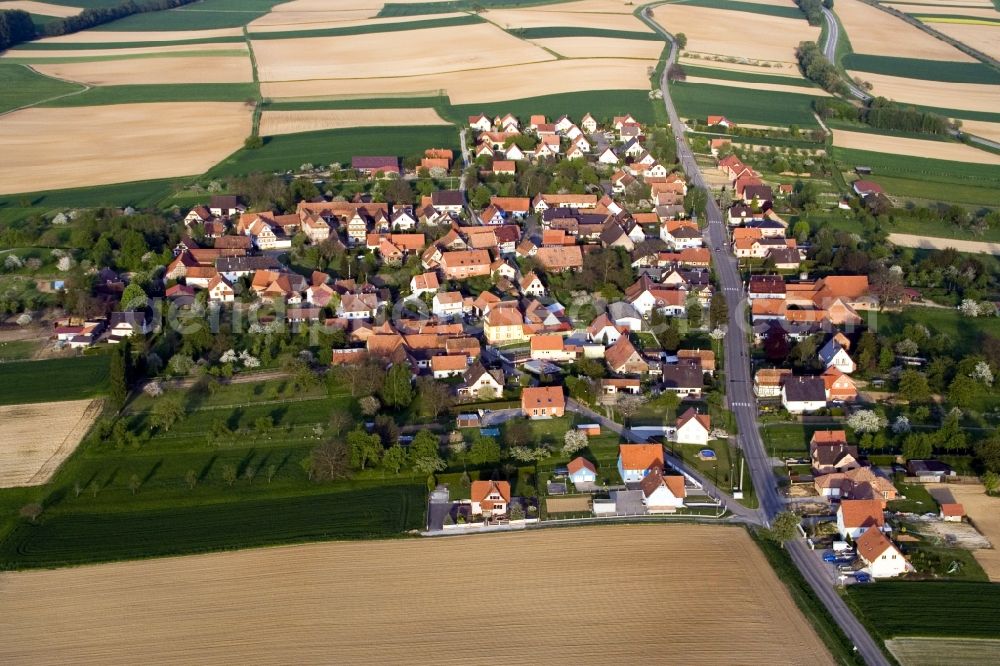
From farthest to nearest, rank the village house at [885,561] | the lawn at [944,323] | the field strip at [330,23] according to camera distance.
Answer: the field strip at [330,23] < the lawn at [944,323] < the village house at [885,561]

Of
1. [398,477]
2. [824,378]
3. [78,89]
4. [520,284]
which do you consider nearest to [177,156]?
[78,89]

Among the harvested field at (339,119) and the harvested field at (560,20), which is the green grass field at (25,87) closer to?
the harvested field at (339,119)

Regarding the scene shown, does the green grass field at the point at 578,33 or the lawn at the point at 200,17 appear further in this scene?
the lawn at the point at 200,17

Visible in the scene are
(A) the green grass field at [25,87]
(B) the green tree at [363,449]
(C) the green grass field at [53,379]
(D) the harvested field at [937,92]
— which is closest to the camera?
A: (B) the green tree at [363,449]

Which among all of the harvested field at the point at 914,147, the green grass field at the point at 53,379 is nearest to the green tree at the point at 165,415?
the green grass field at the point at 53,379

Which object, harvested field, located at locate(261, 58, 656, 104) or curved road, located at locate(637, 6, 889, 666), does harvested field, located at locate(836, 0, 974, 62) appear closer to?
harvested field, located at locate(261, 58, 656, 104)

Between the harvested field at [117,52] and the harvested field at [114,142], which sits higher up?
the harvested field at [117,52]
